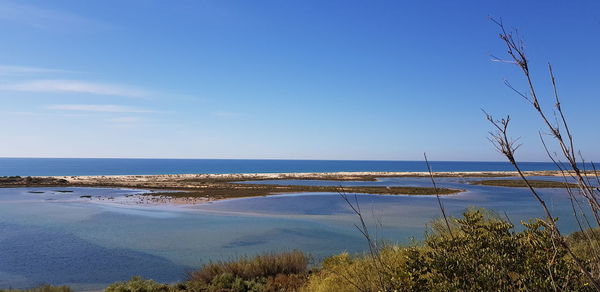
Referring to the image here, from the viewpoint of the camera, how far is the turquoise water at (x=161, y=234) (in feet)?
47.1

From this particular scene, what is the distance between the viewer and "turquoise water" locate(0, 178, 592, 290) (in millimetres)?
14359

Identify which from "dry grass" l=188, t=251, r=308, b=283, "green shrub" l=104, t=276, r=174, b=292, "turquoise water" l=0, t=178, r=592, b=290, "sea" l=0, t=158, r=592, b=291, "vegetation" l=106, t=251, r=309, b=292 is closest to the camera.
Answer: "green shrub" l=104, t=276, r=174, b=292

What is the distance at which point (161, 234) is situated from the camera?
822 inches

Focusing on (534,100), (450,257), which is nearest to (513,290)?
(450,257)

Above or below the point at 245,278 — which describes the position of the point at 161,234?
below

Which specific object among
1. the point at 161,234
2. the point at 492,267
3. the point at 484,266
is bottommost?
the point at 161,234

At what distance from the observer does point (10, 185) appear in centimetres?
5356

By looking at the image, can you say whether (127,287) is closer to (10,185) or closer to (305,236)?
(305,236)

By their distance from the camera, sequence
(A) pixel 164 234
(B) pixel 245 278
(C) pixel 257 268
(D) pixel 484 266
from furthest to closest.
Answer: (A) pixel 164 234, (C) pixel 257 268, (B) pixel 245 278, (D) pixel 484 266

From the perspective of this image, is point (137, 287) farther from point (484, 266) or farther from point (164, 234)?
point (164, 234)

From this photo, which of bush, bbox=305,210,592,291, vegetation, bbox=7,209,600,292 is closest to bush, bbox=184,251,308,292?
vegetation, bbox=7,209,600,292

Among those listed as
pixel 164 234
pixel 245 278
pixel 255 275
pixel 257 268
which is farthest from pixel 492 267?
pixel 164 234

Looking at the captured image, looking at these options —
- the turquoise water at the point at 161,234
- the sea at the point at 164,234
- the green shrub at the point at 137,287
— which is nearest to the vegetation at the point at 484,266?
the sea at the point at 164,234

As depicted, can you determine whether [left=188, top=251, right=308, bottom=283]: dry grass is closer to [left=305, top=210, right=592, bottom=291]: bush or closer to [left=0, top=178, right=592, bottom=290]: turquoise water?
[left=0, top=178, right=592, bottom=290]: turquoise water
